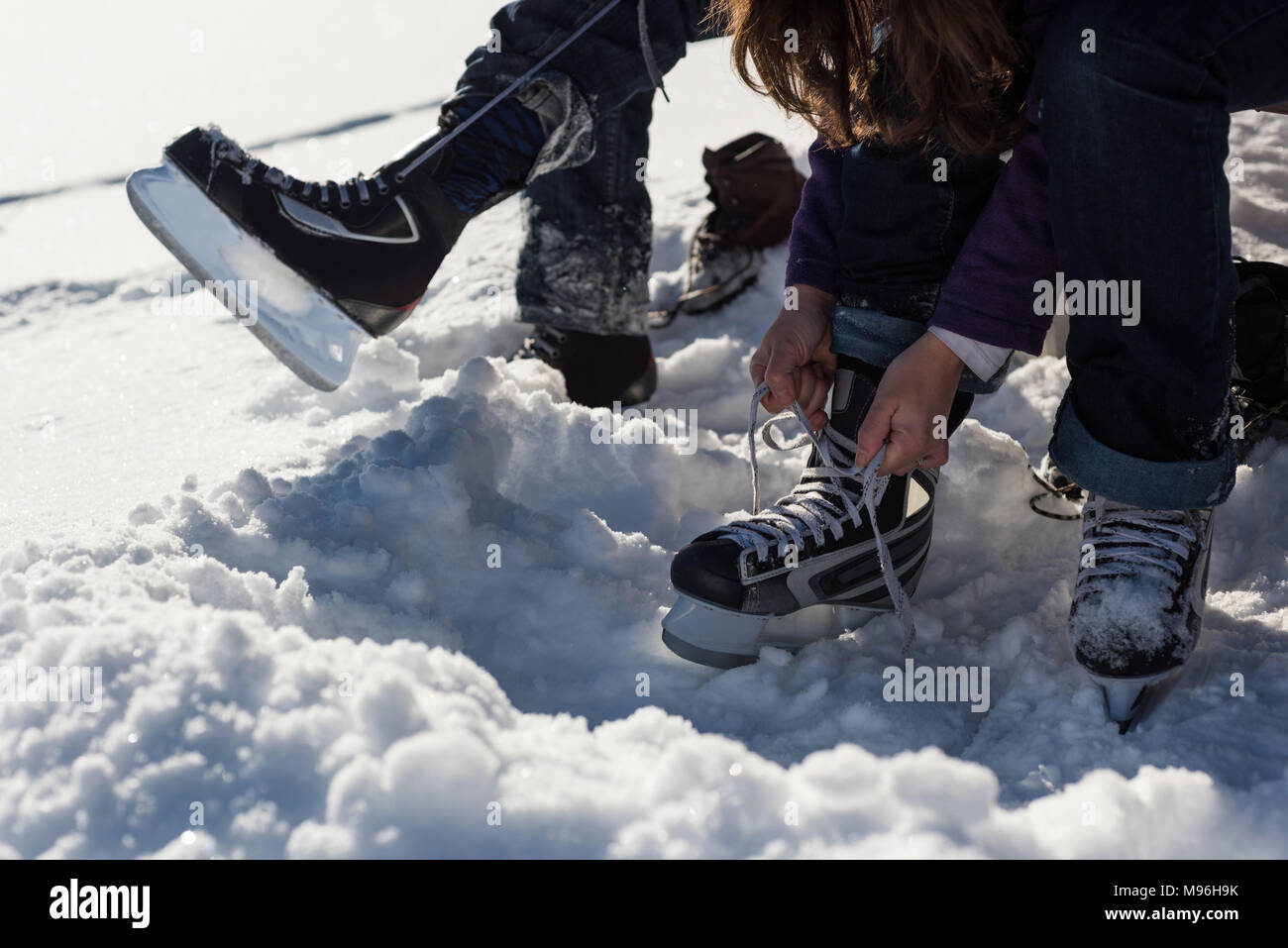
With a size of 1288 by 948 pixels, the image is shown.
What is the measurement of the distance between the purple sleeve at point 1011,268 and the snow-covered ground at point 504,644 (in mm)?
373

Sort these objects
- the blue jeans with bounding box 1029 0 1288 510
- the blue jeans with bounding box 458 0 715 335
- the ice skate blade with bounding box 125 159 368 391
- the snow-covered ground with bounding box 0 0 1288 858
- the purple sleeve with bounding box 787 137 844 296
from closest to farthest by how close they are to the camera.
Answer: the snow-covered ground with bounding box 0 0 1288 858
the blue jeans with bounding box 1029 0 1288 510
the purple sleeve with bounding box 787 137 844 296
the ice skate blade with bounding box 125 159 368 391
the blue jeans with bounding box 458 0 715 335

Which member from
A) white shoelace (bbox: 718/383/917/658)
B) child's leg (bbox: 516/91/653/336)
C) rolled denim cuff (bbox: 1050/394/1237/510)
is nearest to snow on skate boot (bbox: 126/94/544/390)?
child's leg (bbox: 516/91/653/336)

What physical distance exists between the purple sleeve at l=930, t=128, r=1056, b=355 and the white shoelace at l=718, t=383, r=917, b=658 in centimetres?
18

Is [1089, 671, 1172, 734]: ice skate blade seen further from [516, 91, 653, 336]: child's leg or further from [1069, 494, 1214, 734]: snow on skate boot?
[516, 91, 653, 336]: child's leg

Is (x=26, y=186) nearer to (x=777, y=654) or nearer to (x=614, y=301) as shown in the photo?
(x=614, y=301)

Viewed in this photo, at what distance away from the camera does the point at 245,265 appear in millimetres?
1543

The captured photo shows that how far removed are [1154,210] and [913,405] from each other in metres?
0.31

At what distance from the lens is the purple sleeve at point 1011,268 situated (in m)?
1.17

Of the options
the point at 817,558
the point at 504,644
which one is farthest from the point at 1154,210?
the point at 504,644

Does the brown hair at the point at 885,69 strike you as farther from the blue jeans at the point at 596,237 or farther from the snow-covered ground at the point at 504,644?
the blue jeans at the point at 596,237

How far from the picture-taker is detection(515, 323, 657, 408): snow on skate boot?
6.71 feet

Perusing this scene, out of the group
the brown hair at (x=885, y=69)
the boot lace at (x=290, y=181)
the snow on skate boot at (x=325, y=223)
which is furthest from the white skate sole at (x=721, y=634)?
the boot lace at (x=290, y=181)

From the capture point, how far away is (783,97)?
127cm
